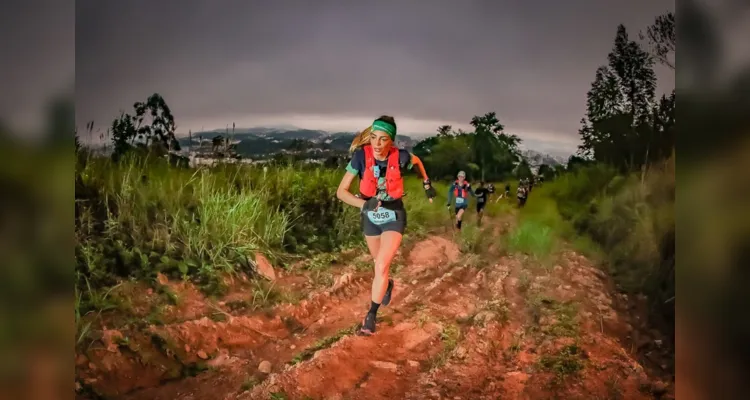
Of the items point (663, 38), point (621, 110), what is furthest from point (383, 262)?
point (663, 38)

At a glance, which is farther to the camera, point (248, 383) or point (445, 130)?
point (445, 130)

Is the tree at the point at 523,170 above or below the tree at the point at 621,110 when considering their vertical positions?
below

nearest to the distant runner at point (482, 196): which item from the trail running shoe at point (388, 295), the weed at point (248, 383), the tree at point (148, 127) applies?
the trail running shoe at point (388, 295)

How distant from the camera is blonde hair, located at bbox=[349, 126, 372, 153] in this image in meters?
1.68

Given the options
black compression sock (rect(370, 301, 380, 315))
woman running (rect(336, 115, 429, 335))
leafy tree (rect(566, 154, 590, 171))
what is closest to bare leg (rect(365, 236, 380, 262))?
woman running (rect(336, 115, 429, 335))

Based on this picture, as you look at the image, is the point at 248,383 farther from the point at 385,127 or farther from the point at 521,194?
the point at 521,194

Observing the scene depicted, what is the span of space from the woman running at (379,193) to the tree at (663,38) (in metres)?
0.77

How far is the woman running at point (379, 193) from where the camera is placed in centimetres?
165

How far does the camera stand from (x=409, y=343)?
1650 mm

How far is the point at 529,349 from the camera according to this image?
63.9 inches

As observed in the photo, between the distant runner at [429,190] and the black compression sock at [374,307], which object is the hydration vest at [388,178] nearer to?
the distant runner at [429,190]

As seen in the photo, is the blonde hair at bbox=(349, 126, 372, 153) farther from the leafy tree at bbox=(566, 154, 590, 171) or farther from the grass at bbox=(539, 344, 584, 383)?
the grass at bbox=(539, 344, 584, 383)

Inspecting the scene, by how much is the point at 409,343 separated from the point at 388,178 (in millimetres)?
500
